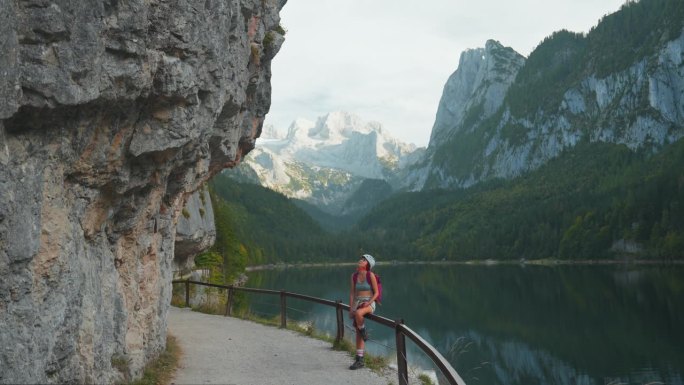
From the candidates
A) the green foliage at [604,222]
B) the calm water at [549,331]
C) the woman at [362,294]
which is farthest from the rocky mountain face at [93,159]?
the green foliage at [604,222]

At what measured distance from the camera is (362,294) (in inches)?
490

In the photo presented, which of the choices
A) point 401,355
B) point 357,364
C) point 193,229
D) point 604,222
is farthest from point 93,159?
point 604,222

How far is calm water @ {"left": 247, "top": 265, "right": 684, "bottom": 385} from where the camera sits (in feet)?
95.5

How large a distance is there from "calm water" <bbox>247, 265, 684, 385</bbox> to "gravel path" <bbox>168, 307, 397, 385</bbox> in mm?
2571

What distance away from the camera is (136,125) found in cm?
895

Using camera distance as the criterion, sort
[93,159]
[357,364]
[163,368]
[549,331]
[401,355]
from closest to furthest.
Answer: [93,159]
[401,355]
[163,368]
[357,364]
[549,331]

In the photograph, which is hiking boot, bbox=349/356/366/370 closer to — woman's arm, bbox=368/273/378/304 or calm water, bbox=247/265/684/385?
woman's arm, bbox=368/273/378/304

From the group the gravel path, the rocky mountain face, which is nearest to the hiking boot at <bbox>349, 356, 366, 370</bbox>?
the gravel path

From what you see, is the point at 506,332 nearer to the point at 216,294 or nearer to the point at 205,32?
the point at 216,294

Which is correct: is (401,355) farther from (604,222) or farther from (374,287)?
(604,222)

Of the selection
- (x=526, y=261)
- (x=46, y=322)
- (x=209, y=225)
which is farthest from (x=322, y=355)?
(x=526, y=261)

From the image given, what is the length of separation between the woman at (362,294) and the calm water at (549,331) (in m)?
4.49

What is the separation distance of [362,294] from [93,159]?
6.52 meters

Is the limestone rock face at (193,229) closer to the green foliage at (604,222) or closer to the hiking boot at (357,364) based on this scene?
the hiking boot at (357,364)
